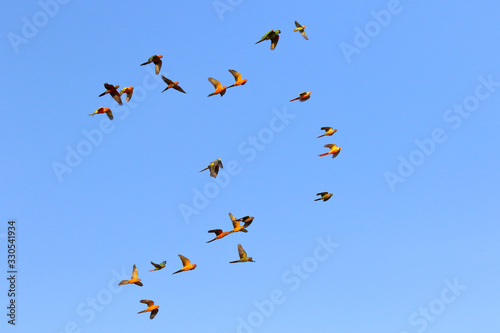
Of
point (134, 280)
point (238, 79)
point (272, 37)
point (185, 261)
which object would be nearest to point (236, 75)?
point (238, 79)

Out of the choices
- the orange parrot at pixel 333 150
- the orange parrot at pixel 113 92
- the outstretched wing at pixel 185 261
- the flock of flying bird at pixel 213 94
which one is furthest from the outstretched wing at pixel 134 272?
the orange parrot at pixel 333 150

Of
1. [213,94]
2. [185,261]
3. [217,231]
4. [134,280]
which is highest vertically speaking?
[213,94]

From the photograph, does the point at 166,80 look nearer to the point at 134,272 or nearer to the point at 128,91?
the point at 128,91

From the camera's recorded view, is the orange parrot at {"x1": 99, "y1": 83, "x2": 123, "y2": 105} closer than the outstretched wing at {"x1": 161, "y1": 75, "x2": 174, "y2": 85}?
Yes

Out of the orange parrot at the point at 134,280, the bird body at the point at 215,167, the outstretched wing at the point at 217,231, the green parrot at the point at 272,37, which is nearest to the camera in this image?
the outstretched wing at the point at 217,231

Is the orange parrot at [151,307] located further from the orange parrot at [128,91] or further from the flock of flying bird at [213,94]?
the orange parrot at [128,91]

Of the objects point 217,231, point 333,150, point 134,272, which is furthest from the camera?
point 333,150

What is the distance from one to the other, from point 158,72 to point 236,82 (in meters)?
5.77

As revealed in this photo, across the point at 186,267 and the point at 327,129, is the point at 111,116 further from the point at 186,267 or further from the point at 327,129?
the point at 327,129

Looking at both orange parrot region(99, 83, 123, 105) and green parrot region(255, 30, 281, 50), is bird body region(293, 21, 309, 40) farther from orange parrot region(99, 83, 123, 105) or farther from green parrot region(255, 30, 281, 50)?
orange parrot region(99, 83, 123, 105)

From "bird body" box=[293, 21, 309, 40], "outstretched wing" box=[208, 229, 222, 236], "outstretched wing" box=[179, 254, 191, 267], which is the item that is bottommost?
"outstretched wing" box=[208, 229, 222, 236]

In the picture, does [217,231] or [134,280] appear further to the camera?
[134,280]

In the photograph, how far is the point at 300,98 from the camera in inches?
1805

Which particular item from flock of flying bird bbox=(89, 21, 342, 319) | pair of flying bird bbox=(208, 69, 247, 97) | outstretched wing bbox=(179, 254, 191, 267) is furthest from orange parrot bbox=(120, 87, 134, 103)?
outstretched wing bbox=(179, 254, 191, 267)
